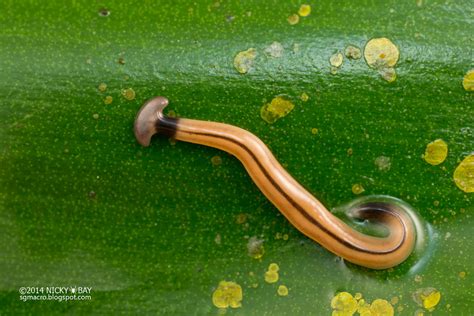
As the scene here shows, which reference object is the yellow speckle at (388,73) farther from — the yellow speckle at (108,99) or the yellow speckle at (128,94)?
the yellow speckle at (108,99)

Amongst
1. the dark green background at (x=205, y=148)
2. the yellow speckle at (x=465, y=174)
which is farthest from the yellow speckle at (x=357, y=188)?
the yellow speckle at (x=465, y=174)

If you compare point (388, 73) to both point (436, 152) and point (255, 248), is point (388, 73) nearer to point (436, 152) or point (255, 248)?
point (436, 152)

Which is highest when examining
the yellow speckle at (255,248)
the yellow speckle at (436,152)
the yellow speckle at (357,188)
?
the yellow speckle at (436,152)

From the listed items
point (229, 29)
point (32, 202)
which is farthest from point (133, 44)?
point (32, 202)

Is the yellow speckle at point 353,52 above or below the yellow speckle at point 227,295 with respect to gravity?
above

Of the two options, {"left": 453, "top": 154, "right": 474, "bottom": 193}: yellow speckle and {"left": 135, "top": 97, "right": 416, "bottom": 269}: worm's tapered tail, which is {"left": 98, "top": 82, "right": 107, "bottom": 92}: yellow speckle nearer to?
{"left": 135, "top": 97, "right": 416, "bottom": 269}: worm's tapered tail

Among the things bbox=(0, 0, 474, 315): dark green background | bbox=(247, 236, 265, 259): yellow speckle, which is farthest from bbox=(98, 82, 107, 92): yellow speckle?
bbox=(247, 236, 265, 259): yellow speckle

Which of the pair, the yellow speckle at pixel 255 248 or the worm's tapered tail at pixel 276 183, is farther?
the yellow speckle at pixel 255 248
